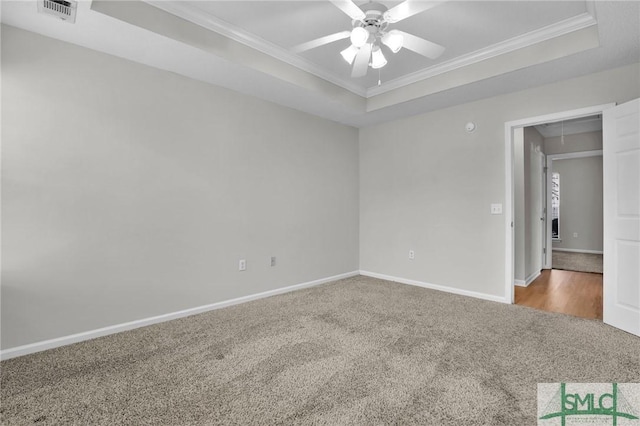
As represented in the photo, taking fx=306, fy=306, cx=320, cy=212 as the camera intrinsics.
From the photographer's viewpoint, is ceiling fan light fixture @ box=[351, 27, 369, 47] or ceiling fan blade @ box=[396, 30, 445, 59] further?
ceiling fan blade @ box=[396, 30, 445, 59]

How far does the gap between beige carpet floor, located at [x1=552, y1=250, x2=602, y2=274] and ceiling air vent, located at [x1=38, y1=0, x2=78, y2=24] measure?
737cm

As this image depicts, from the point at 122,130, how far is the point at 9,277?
4.59 feet

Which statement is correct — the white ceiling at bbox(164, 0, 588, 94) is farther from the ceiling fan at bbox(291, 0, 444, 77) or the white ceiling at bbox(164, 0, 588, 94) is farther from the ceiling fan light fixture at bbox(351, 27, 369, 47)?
the ceiling fan light fixture at bbox(351, 27, 369, 47)

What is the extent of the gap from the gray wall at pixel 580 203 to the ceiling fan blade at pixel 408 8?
7305 mm

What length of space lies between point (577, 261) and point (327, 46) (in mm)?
6466

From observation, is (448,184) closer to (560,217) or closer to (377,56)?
(377,56)

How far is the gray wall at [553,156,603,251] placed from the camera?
6.83 meters

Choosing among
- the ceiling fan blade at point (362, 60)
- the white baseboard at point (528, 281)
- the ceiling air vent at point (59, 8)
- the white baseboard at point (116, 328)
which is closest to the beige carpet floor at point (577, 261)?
the white baseboard at point (528, 281)

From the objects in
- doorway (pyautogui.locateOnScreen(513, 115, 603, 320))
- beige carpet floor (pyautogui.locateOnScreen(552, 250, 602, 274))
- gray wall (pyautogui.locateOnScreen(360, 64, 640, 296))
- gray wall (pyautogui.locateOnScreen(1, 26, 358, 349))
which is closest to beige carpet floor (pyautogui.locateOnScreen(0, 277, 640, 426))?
gray wall (pyautogui.locateOnScreen(1, 26, 358, 349))

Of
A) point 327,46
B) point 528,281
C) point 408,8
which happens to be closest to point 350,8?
point 408,8

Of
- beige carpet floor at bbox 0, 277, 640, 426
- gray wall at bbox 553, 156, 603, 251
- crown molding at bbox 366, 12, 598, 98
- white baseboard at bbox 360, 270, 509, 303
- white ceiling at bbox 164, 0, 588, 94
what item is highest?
white ceiling at bbox 164, 0, 588, 94

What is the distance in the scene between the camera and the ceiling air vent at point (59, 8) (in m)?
2.01

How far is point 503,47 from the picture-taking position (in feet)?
9.70

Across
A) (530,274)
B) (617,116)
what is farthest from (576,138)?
(617,116)
